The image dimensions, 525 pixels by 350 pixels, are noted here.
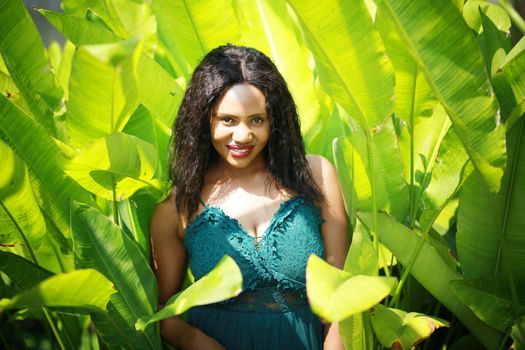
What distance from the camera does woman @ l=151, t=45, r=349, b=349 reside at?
4.40 ft

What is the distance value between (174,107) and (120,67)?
1.85 feet

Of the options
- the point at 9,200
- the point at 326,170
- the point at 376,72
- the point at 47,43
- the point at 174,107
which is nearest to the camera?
the point at 376,72

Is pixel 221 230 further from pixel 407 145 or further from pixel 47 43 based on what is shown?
Answer: pixel 47 43

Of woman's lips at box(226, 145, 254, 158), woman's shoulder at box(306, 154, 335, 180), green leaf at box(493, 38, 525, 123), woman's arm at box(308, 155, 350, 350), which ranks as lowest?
woman's arm at box(308, 155, 350, 350)

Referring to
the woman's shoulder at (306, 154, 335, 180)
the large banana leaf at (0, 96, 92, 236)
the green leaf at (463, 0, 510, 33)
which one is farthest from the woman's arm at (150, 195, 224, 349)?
the green leaf at (463, 0, 510, 33)

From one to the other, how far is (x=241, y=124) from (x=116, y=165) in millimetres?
248

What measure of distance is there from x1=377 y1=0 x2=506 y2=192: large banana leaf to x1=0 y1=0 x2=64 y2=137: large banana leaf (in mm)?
746

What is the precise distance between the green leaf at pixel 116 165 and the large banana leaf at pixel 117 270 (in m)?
0.06

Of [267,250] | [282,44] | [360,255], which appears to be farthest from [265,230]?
[282,44]

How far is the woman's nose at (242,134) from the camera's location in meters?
1.32

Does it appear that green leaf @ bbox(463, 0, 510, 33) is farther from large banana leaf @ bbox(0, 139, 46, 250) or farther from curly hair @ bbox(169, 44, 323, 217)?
large banana leaf @ bbox(0, 139, 46, 250)

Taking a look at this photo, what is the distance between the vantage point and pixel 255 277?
4.40 feet

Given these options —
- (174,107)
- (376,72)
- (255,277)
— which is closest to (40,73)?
(174,107)

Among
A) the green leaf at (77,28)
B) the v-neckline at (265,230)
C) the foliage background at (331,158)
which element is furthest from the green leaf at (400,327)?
the green leaf at (77,28)
